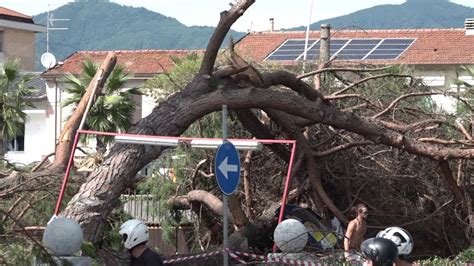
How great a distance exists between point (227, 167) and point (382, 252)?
338 centimetres

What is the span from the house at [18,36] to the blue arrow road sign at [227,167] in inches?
1982

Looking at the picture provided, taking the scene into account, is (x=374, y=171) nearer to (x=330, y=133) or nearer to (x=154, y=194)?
(x=330, y=133)

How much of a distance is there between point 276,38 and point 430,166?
3172 cm

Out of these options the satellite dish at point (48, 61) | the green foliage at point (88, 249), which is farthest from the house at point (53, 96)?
the green foliage at point (88, 249)

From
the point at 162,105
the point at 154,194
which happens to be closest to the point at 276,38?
the point at 154,194

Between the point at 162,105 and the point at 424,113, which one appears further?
the point at 424,113

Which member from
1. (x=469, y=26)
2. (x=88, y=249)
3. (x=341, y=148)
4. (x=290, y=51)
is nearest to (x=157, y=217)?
(x=341, y=148)

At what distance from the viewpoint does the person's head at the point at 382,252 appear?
813 cm

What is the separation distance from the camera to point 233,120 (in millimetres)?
17375

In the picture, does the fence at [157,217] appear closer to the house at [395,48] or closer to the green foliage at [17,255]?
the green foliage at [17,255]

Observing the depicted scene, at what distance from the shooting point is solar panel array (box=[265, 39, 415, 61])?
112 ft

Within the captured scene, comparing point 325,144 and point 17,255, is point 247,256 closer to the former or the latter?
point 325,144

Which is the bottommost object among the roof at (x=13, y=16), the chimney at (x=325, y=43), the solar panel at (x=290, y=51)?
the solar panel at (x=290, y=51)

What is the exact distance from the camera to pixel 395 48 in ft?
123
